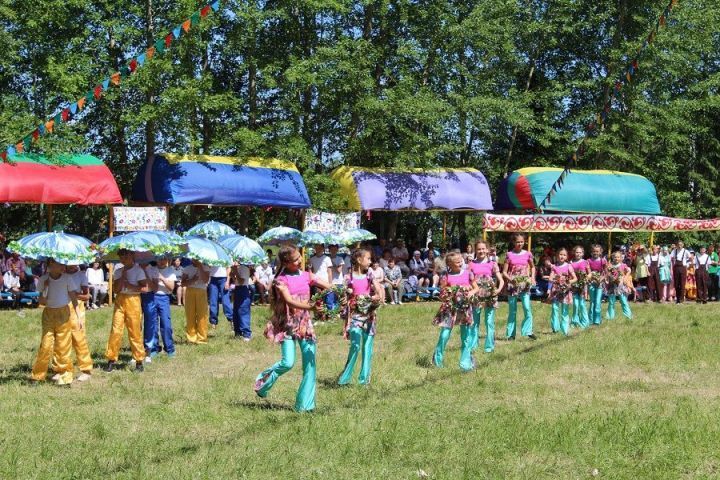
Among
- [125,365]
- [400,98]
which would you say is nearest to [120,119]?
[400,98]

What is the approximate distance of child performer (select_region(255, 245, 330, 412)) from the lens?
10.2 meters

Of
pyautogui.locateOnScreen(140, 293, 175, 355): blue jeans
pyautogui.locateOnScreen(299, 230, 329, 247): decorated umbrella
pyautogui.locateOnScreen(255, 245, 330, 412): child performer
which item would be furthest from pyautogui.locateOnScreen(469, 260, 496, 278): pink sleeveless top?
pyautogui.locateOnScreen(299, 230, 329, 247): decorated umbrella

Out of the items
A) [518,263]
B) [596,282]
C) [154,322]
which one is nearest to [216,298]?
[154,322]

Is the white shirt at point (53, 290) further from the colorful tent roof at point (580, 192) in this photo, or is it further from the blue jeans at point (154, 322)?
the colorful tent roof at point (580, 192)

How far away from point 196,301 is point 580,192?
1702cm

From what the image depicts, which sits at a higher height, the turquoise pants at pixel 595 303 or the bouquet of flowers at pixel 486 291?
the bouquet of flowers at pixel 486 291

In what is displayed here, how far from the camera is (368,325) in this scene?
11930 millimetres

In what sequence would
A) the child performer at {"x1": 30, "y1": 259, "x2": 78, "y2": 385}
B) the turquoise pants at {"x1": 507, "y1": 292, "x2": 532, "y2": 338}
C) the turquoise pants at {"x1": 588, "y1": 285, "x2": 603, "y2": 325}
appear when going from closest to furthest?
the child performer at {"x1": 30, "y1": 259, "x2": 78, "y2": 385} → the turquoise pants at {"x1": 507, "y1": 292, "x2": 532, "y2": 338} → the turquoise pants at {"x1": 588, "y1": 285, "x2": 603, "y2": 325}

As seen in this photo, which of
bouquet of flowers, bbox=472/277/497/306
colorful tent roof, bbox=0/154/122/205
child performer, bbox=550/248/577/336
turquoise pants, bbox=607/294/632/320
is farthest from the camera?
colorful tent roof, bbox=0/154/122/205

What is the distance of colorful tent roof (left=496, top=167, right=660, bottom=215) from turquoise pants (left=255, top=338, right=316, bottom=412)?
65.2ft

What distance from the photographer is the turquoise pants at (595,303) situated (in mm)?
19672

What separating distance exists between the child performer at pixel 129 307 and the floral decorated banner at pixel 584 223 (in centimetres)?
1460

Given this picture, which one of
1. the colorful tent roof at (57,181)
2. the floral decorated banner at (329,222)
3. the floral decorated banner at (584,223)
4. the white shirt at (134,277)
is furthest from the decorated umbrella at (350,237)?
the white shirt at (134,277)

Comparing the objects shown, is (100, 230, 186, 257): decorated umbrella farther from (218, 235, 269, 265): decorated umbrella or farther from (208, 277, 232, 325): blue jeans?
(208, 277, 232, 325): blue jeans
